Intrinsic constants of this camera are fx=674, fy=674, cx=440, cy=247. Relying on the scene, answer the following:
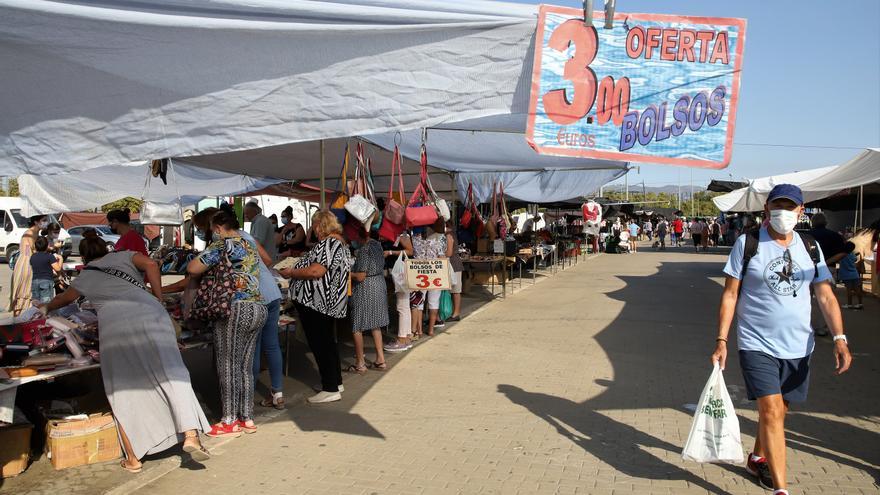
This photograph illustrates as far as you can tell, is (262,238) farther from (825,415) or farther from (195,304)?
(825,415)

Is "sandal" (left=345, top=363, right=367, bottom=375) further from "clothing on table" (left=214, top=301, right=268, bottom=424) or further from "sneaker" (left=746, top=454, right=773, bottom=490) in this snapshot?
"sneaker" (left=746, top=454, right=773, bottom=490)

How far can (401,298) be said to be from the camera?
336 inches

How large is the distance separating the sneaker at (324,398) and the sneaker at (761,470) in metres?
3.53

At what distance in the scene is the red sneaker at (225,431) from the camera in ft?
17.4

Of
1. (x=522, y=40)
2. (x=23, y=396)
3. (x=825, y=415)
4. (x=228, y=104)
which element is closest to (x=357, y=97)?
(x=228, y=104)

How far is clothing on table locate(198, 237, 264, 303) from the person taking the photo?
5105 millimetres

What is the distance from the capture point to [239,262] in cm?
516

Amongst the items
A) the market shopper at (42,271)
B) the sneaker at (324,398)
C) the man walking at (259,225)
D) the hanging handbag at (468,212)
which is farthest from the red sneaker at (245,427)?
the hanging handbag at (468,212)

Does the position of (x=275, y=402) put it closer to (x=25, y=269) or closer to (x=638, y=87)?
(x=638, y=87)

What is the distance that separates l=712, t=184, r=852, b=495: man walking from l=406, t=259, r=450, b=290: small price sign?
455 cm

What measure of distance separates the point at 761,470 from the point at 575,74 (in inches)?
108

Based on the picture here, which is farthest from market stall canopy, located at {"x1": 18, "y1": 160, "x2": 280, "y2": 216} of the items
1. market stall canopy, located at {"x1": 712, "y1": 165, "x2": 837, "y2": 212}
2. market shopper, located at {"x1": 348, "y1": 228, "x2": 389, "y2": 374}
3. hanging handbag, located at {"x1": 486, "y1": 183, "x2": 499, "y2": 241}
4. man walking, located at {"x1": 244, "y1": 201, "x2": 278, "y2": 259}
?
market stall canopy, located at {"x1": 712, "y1": 165, "x2": 837, "y2": 212}

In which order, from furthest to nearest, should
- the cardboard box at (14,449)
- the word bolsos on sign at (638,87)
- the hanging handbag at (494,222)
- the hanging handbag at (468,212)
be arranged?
the hanging handbag at (494,222), the hanging handbag at (468,212), the cardboard box at (14,449), the word bolsos on sign at (638,87)

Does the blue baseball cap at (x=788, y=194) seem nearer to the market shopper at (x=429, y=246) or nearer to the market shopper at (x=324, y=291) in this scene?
the market shopper at (x=324, y=291)
